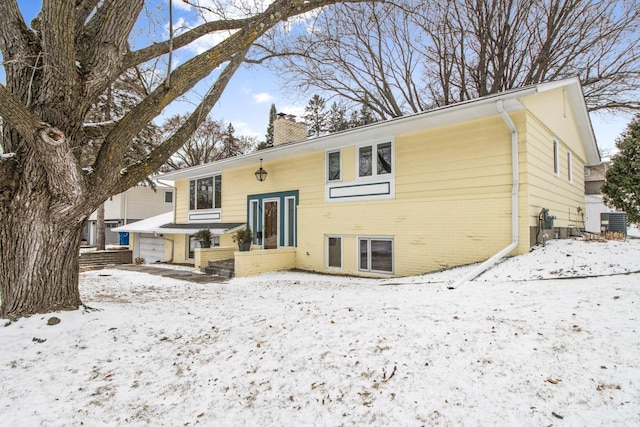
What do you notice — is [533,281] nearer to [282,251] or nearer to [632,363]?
[632,363]

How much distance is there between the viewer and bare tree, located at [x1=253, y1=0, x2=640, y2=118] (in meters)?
14.8

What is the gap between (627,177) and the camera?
12805mm

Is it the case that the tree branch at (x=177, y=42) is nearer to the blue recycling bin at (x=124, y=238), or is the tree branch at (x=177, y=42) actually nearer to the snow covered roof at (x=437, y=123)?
the snow covered roof at (x=437, y=123)

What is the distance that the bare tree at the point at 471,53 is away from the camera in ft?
48.7

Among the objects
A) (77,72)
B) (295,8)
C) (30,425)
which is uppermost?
(295,8)

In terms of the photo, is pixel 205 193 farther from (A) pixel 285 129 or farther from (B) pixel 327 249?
(B) pixel 327 249

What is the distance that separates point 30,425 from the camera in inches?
100

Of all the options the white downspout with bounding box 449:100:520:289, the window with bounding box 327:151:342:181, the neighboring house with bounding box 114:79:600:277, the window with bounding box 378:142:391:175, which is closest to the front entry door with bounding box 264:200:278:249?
the neighboring house with bounding box 114:79:600:277

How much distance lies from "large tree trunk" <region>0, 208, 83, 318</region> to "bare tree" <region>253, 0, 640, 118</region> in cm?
1067

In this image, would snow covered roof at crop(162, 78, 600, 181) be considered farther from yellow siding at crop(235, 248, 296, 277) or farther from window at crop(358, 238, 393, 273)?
yellow siding at crop(235, 248, 296, 277)

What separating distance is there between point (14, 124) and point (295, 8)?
174 inches

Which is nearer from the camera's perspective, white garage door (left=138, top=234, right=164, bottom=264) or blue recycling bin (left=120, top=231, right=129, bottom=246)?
white garage door (left=138, top=234, right=164, bottom=264)

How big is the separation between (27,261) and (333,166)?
8.21 metres

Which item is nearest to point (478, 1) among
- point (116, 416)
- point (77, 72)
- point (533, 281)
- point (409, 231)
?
point (409, 231)
